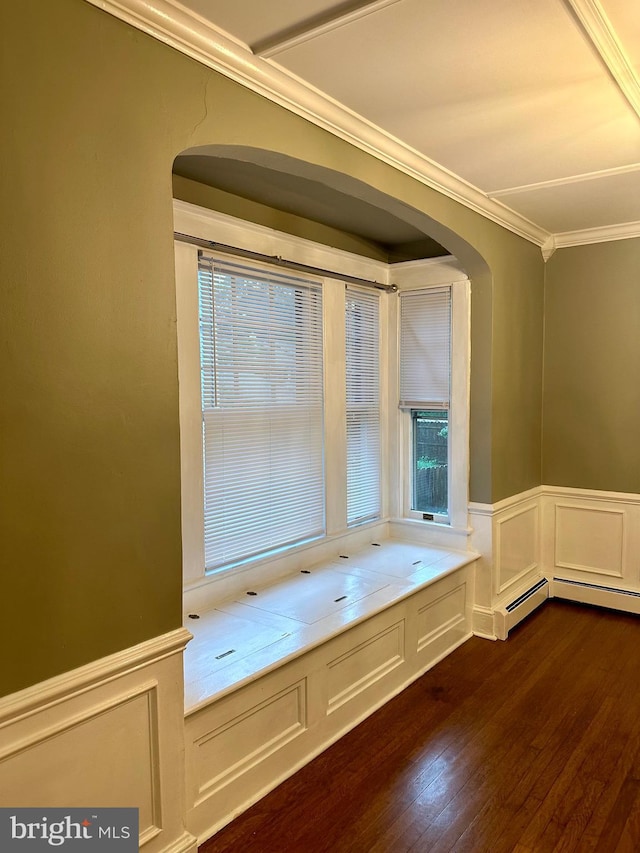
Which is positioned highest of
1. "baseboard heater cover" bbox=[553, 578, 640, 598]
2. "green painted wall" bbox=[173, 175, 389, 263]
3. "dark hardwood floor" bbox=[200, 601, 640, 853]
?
"green painted wall" bbox=[173, 175, 389, 263]

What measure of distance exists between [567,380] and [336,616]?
98.5 inches

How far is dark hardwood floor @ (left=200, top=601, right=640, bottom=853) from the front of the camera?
81.2 inches

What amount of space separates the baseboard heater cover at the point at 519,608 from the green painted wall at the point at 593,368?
76 centimetres

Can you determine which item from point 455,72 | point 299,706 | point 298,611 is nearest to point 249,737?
point 299,706

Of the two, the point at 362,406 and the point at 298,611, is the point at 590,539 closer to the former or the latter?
the point at 362,406

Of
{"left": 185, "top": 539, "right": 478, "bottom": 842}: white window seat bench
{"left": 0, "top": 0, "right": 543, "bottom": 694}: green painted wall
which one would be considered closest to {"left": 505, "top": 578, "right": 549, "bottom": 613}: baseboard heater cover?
{"left": 185, "top": 539, "right": 478, "bottom": 842}: white window seat bench

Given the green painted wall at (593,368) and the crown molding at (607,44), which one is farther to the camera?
the green painted wall at (593,368)

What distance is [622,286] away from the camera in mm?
3930

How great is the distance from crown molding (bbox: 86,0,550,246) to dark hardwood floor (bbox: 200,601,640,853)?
2530 mm

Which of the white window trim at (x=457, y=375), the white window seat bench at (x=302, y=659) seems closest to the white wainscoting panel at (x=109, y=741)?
the white window seat bench at (x=302, y=659)

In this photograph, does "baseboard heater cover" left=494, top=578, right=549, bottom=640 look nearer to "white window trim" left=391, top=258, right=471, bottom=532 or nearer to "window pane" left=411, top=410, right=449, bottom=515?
"white window trim" left=391, top=258, right=471, bottom=532

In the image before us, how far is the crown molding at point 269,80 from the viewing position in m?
1.62

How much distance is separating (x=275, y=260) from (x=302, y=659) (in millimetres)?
1964

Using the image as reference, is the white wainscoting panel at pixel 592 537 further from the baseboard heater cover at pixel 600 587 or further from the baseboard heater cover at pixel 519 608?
the baseboard heater cover at pixel 519 608
